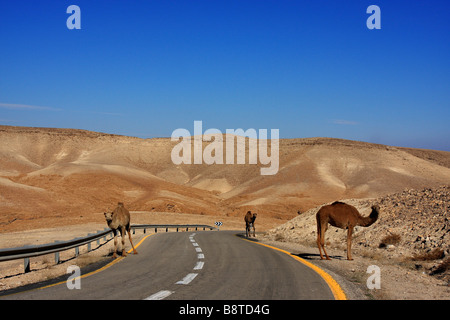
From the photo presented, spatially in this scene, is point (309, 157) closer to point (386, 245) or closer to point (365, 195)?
point (365, 195)

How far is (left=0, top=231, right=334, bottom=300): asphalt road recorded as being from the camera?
850cm

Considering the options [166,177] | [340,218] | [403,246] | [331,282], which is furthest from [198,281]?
[166,177]

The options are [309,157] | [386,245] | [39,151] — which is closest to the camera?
[386,245]

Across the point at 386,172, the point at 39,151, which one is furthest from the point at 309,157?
the point at 39,151

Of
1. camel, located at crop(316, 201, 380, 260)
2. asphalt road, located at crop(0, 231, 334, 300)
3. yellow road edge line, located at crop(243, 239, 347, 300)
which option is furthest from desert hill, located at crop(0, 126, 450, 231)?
yellow road edge line, located at crop(243, 239, 347, 300)

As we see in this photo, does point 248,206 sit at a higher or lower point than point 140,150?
lower

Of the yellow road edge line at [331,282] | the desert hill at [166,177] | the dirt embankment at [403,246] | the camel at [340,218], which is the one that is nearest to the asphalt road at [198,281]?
the yellow road edge line at [331,282]

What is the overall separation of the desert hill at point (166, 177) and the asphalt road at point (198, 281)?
34149 mm

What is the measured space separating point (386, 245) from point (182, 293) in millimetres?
11428

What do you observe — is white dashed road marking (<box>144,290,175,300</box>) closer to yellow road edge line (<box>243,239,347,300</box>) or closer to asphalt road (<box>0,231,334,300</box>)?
asphalt road (<box>0,231,334,300</box>)

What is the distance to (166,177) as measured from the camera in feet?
458

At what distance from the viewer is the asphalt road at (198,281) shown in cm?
850

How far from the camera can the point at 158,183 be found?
313 feet

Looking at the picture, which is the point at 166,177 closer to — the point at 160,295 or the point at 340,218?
the point at 340,218
